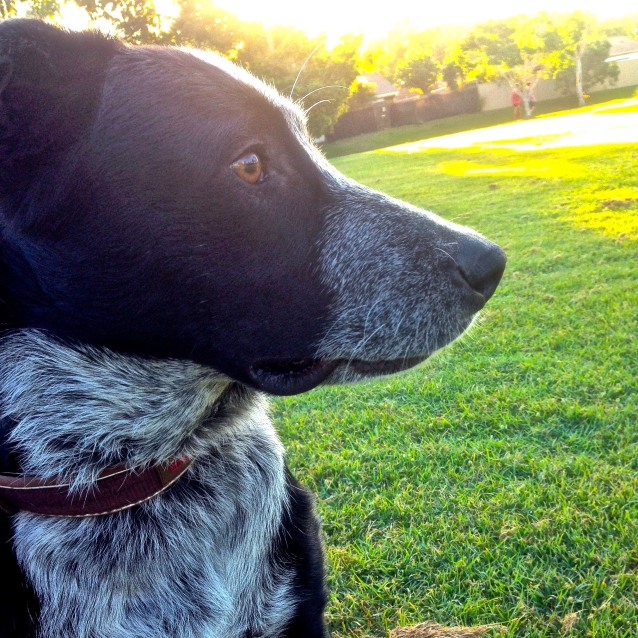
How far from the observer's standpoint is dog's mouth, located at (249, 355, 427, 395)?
1.86 meters

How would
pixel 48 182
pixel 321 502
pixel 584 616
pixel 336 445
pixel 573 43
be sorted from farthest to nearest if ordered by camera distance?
pixel 573 43, pixel 336 445, pixel 321 502, pixel 584 616, pixel 48 182

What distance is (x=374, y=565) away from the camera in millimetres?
2555

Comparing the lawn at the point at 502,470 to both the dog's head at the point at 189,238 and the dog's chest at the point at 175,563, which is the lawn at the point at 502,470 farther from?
the dog's head at the point at 189,238

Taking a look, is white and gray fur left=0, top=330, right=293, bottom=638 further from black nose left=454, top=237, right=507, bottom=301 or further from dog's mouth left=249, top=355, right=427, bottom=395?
black nose left=454, top=237, right=507, bottom=301

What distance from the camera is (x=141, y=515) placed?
6.22 ft

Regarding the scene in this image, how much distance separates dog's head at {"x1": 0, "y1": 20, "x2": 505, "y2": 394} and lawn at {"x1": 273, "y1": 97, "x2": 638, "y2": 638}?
100 centimetres

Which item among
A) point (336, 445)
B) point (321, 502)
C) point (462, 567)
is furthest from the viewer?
point (336, 445)

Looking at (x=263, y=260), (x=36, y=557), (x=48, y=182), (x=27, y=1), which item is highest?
(x=27, y=1)

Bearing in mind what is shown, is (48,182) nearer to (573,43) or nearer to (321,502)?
(321,502)

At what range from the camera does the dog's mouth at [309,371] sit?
186 cm

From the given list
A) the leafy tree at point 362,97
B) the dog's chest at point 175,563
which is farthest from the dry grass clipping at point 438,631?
the leafy tree at point 362,97

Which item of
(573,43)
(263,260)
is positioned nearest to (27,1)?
(263,260)

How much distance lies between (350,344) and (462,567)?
1.11 meters

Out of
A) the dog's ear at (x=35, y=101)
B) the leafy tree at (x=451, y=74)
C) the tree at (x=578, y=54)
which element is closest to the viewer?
the dog's ear at (x=35, y=101)
